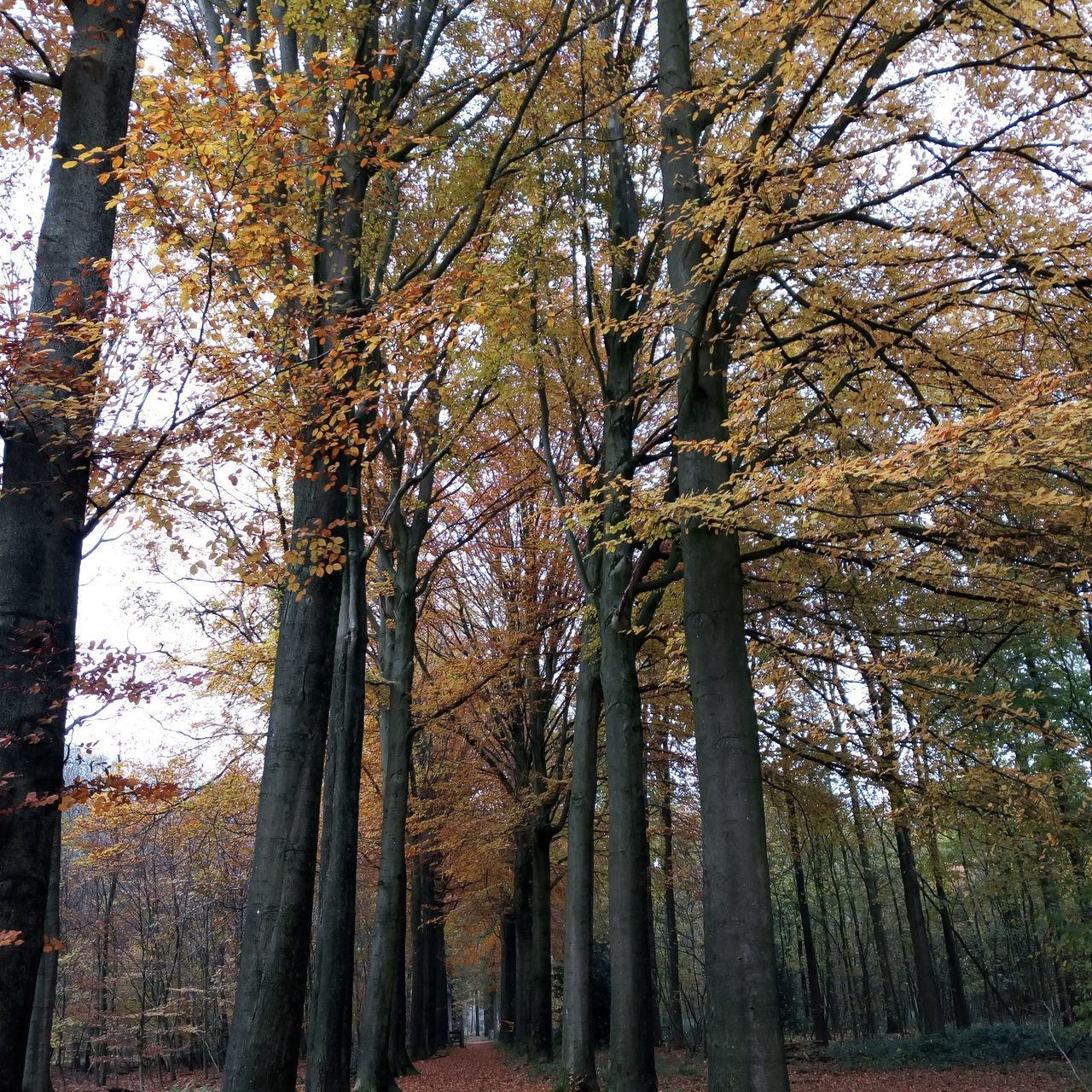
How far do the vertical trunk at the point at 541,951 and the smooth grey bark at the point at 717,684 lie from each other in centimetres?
1159

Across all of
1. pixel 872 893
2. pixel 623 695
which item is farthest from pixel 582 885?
pixel 872 893

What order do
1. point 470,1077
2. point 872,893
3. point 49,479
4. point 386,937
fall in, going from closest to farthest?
point 49,479, point 386,937, point 470,1077, point 872,893

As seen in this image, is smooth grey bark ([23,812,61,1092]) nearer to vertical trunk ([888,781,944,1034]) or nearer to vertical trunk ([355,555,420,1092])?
vertical trunk ([355,555,420,1092])

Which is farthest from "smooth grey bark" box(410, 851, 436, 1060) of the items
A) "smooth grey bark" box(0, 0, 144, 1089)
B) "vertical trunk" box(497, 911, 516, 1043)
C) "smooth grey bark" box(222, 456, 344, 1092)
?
"smooth grey bark" box(0, 0, 144, 1089)

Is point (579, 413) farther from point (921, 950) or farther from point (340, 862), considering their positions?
point (921, 950)

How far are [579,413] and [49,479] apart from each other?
8192mm

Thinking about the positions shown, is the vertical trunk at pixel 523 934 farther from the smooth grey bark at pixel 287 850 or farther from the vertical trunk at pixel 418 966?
the smooth grey bark at pixel 287 850

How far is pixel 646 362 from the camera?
11570mm

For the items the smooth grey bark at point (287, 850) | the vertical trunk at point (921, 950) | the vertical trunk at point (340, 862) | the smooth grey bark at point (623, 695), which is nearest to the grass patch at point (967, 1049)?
the vertical trunk at point (921, 950)

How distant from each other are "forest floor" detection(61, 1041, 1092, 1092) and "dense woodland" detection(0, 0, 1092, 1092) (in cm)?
210

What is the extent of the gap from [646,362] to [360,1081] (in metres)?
9.48

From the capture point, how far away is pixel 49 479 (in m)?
4.09

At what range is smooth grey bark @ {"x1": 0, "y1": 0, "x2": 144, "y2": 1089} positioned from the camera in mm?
3678

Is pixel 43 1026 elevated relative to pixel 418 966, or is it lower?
elevated
